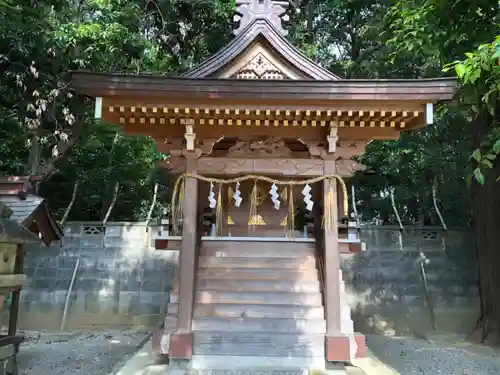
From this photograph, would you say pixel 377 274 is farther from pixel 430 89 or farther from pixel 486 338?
pixel 430 89

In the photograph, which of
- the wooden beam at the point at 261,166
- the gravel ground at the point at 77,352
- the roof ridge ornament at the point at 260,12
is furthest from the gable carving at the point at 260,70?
the gravel ground at the point at 77,352

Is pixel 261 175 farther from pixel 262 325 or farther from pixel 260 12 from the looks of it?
pixel 260 12

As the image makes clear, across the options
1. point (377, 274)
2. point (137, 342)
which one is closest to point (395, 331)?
point (377, 274)

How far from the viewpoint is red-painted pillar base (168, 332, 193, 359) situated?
593 centimetres

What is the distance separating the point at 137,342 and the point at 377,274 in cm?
634

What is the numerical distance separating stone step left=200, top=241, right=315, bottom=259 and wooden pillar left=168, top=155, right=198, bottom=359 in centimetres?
122

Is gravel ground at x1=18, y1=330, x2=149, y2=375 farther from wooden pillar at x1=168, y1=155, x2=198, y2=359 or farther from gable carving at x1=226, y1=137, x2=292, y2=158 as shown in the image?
gable carving at x1=226, y1=137, x2=292, y2=158

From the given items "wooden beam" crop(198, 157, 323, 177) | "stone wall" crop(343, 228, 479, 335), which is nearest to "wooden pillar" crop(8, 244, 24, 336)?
"wooden beam" crop(198, 157, 323, 177)

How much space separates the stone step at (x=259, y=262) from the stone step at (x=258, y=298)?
0.53 metres

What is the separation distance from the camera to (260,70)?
812 centimetres

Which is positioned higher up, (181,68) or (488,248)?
(181,68)

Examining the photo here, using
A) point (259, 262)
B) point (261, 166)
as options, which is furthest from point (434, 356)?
point (261, 166)

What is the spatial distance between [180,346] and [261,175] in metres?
2.69

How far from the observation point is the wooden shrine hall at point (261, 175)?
19.2 feet
